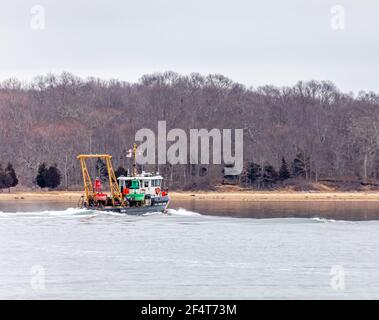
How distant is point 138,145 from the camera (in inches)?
6299

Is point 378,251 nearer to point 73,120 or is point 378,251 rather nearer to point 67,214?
point 67,214

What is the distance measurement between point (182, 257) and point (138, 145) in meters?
112

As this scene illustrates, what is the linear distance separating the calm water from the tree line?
67006 millimetres

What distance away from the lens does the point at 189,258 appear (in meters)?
48.6

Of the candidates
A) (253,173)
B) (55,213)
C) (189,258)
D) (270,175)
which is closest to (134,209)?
(55,213)

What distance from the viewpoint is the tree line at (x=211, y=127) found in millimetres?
149500

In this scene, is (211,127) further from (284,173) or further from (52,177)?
(52,177)

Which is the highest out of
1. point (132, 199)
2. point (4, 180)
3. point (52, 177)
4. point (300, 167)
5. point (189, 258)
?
point (300, 167)

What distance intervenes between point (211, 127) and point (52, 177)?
38.5 meters

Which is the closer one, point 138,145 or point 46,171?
point 46,171

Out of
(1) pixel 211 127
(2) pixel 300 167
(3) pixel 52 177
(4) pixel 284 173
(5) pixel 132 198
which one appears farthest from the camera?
(1) pixel 211 127

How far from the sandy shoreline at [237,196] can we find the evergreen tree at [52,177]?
9.38 feet
